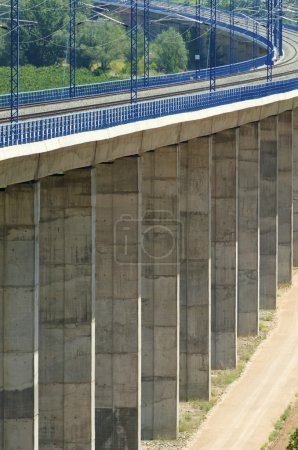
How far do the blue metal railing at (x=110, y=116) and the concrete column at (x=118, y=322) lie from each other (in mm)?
2303

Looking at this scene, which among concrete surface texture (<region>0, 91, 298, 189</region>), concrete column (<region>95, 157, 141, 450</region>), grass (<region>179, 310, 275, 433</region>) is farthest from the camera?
grass (<region>179, 310, 275, 433</region>)

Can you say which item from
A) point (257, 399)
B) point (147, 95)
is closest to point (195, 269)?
point (257, 399)

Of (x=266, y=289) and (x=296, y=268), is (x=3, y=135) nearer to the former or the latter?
(x=266, y=289)

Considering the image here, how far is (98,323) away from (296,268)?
43.4 meters

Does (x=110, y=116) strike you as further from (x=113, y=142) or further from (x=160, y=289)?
(x=160, y=289)

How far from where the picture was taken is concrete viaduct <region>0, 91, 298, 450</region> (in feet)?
146

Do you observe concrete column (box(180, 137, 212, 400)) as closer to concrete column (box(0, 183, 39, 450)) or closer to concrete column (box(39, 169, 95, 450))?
concrete column (box(39, 169, 95, 450))

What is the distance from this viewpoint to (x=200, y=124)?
207ft

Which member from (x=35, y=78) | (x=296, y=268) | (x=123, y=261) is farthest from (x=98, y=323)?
(x=35, y=78)

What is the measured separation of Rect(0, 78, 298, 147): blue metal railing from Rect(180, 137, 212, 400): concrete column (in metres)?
2.56

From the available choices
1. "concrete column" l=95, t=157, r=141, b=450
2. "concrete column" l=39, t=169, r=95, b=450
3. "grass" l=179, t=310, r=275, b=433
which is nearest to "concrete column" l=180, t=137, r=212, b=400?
"grass" l=179, t=310, r=275, b=433

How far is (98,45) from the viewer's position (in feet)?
614

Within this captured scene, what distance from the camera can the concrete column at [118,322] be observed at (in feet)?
177

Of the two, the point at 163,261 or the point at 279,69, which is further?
the point at 279,69
